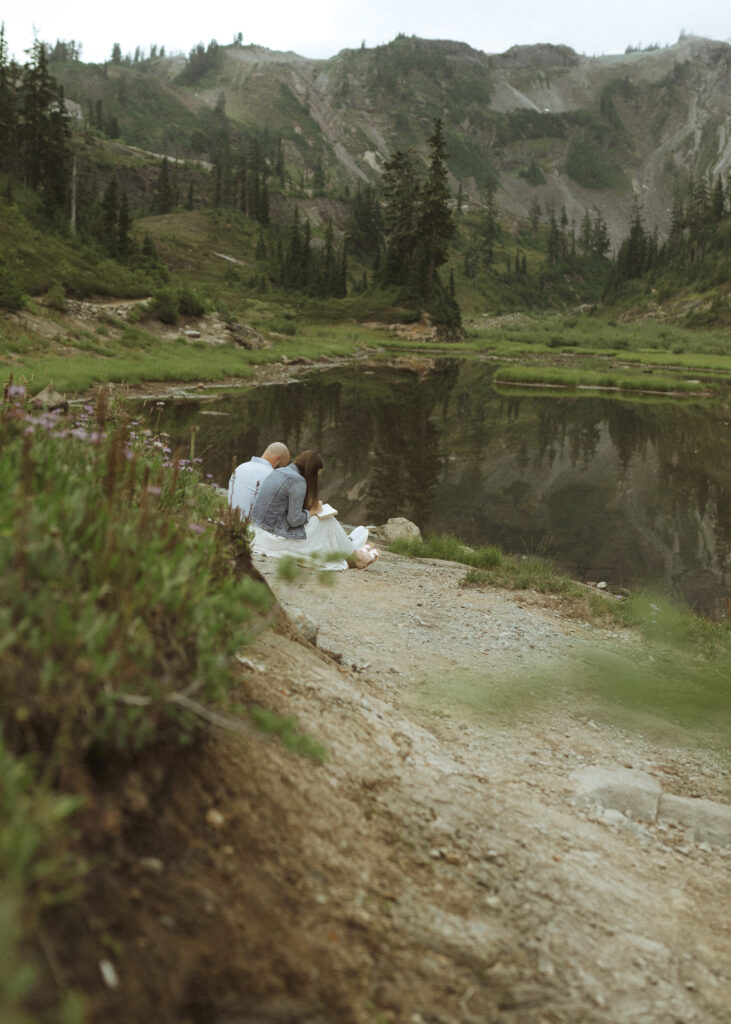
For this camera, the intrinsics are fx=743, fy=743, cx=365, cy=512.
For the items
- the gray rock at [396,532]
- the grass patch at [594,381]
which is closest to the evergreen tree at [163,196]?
the grass patch at [594,381]

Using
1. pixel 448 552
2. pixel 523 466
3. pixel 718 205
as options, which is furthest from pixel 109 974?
pixel 718 205

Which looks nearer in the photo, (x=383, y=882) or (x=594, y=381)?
(x=383, y=882)

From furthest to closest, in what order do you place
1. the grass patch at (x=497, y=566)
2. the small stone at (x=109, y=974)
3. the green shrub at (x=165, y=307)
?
the green shrub at (x=165, y=307) < the grass patch at (x=497, y=566) < the small stone at (x=109, y=974)


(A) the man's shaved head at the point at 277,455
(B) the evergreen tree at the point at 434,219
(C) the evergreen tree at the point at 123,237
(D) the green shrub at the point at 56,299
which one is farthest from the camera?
(B) the evergreen tree at the point at 434,219

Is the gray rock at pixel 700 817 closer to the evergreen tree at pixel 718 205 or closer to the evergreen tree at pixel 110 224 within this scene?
the evergreen tree at pixel 110 224

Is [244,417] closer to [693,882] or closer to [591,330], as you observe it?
[693,882]

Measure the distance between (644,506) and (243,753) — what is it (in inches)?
674

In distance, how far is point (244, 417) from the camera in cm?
2633

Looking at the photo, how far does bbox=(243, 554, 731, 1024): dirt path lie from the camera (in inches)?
107

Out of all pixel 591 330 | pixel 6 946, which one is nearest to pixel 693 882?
pixel 6 946

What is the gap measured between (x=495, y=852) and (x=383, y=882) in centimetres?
88

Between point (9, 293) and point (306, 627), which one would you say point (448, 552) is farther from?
point (9, 293)

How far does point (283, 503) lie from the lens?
9875 millimetres

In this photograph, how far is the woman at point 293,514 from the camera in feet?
32.0
